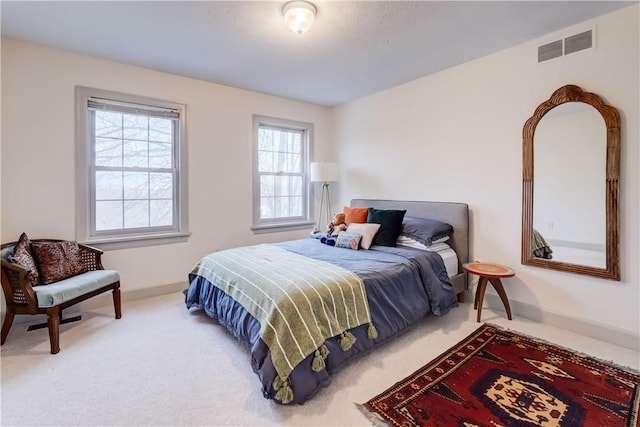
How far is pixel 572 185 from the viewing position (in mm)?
2525

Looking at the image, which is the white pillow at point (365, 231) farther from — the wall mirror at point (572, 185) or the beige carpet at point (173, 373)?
the wall mirror at point (572, 185)

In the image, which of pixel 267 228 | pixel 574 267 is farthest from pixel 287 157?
pixel 574 267

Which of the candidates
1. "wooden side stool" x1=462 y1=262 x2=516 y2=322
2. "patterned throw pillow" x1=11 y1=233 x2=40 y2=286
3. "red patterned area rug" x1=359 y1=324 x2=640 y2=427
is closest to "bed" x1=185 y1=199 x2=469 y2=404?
"wooden side stool" x1=462 y1=262 x2=516 y2=322

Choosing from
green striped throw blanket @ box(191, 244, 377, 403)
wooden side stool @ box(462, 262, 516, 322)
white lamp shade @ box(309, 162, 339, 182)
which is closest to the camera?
green striped throw blanket @ box(191, 244, 377, 403)

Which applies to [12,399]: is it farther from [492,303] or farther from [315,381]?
Result: [492,303]

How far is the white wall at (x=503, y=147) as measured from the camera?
7.42 feet

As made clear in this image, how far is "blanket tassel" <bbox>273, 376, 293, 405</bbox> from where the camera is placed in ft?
5.36

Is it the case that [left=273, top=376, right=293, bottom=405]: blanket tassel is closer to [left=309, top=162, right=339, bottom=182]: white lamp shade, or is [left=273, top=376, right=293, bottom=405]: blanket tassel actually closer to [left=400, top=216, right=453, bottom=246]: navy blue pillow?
[left=400, top=216, right=453, bottom=246]: navy blue pillow

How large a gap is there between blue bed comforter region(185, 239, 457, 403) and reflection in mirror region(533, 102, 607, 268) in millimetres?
988

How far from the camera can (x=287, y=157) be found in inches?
178

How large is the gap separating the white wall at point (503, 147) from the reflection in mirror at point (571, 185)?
13cm

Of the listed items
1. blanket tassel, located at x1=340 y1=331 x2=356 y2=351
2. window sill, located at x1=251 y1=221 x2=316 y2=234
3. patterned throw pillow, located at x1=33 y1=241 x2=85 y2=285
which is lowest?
blanket tassel, located at x1=340 y1=331 x2=356 y2=351

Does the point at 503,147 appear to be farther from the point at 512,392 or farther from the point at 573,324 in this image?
the point at 512,392

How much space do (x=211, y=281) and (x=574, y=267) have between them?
3.09 meters
